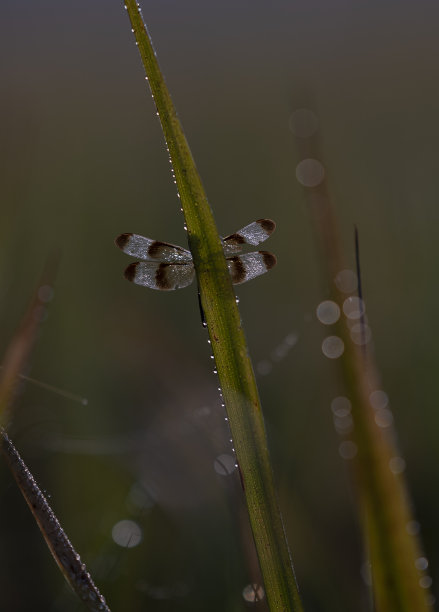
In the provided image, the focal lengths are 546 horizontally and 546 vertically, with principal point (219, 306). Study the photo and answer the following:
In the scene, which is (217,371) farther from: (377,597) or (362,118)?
(362,118)

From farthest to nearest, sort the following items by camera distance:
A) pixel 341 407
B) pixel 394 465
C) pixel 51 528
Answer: pixel 341 407, pixel 394 465, pixel 51 528

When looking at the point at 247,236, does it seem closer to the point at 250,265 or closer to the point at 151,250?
the point at 250,265

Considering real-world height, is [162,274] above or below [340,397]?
above

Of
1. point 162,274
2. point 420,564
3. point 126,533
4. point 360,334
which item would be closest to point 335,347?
point 360,334

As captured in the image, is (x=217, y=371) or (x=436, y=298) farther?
(x=436, y=298)

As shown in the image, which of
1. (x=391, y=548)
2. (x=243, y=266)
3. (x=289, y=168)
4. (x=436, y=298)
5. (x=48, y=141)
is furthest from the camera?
(x=48, y=141)

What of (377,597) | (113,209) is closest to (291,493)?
(377,597)
